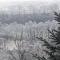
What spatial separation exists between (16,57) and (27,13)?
4494mm

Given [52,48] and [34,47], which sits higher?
[52,48]

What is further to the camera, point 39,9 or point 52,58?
point 39,9

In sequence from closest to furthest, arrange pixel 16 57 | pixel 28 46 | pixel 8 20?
pixel 16 57
pixel 28 46
pixel 8 20

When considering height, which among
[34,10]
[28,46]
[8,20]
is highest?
[34,10]

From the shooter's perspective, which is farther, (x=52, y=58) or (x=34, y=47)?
(x=34, y=47)

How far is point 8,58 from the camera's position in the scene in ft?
35.1

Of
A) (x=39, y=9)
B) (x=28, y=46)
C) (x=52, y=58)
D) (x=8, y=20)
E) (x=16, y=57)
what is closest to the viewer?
(x=52, y=58)

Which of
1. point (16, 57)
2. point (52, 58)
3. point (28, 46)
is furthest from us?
point (28, 46)

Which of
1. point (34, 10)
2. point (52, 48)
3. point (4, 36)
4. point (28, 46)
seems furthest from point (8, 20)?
point (52, 48)

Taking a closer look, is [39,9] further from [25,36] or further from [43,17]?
[25,36]

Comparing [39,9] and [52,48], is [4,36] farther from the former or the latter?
[52,48]

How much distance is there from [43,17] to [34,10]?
1078 mm

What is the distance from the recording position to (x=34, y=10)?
13078 millimetres

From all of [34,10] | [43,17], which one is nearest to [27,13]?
[34,10]
